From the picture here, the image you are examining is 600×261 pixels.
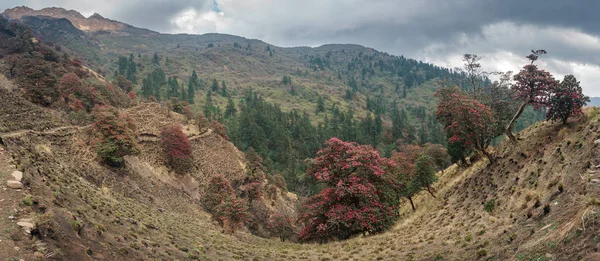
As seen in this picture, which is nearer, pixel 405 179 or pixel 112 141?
pixel 112 141

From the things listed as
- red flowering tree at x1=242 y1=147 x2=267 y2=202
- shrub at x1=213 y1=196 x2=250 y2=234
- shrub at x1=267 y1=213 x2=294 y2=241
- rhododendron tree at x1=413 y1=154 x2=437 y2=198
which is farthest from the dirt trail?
red flowering tree at x1=242 y1=147 x2=267 y2=202

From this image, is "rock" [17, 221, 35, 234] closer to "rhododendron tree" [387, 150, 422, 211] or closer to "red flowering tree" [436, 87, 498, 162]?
"red flowering tree" [436, 87, 498, 162]

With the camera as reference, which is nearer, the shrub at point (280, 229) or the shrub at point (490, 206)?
the shrub at point (490, 206)

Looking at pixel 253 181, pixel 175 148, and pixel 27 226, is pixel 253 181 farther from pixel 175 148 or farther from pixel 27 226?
pixel 27 226

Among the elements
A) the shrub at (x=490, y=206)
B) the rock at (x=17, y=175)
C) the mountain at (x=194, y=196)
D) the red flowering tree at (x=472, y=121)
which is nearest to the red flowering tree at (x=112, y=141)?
the mountain at (x=194, y=196)

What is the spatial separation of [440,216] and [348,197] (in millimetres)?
7441

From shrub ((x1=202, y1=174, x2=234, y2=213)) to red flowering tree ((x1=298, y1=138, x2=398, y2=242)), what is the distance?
13.9 metres

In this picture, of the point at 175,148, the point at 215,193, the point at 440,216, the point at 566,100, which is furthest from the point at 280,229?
the point at 566,100

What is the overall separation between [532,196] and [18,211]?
67.9 feet

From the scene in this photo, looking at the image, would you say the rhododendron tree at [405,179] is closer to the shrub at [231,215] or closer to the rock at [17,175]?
the shrub at [231,215]

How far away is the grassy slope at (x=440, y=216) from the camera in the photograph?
10469 millimetres

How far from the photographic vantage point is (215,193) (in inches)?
1594

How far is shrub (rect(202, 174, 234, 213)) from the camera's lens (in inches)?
1553

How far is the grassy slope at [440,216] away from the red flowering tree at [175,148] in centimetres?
1110
